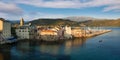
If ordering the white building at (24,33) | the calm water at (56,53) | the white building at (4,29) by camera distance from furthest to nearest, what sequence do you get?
1. the white building at (24,33)
2. the white building at (4,29)
3. the calm water at (56,53)

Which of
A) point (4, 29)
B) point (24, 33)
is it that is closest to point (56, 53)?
point (4, 29)

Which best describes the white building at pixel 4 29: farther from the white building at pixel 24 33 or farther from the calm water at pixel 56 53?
the calm water at pixel 56 53

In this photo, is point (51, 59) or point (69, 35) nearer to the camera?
point (51, 59)

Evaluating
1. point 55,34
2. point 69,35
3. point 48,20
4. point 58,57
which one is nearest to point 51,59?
point 58,57

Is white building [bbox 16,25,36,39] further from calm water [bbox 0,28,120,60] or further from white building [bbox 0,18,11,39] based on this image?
calm water [bbox 0,28,120,60]

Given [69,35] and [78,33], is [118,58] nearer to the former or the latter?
[69,35]

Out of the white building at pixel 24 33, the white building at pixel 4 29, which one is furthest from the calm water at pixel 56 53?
the white building at pixel 24 33

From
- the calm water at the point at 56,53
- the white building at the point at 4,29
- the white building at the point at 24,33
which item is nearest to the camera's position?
the calm water at the point at 56,53

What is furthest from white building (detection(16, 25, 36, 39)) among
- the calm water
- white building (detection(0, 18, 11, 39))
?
the calm water

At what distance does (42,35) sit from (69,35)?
Result: 6877 millimetres

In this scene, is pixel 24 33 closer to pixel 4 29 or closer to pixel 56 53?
pixel 4 29

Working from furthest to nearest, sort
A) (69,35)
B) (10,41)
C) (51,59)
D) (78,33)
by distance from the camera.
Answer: (78,33) < (69,35) < (10,41) < (51,59)

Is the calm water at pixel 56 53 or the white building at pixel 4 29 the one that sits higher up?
the white building at pixel 4 29

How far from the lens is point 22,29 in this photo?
40438 mm
